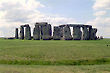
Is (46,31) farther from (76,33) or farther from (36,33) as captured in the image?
(76,33)

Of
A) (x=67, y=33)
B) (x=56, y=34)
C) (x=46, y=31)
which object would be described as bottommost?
(x=56, y=34)

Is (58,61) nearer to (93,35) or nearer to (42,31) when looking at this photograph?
(42,31)

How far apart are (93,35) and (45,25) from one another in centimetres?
1787

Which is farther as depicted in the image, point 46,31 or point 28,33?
point 28,33

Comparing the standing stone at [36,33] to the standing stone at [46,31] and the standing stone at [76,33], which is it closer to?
the standing stone at [46,31]

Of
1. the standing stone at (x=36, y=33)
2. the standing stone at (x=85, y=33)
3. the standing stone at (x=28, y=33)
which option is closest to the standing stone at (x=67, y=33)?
the standing stone at (x=85, y=33)

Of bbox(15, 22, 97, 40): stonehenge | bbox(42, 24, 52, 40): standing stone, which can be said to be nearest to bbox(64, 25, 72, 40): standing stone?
bbox(15, 22, 97, 40): stonehenge

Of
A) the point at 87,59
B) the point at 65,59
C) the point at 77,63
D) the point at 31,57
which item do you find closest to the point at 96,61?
the point at 87,59

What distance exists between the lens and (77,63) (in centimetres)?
1675

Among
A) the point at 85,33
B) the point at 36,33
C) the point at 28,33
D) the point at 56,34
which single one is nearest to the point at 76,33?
the point at 85,33

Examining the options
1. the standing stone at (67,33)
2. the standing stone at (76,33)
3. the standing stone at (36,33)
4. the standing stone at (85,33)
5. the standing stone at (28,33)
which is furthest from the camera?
the standing stone at (85,33)

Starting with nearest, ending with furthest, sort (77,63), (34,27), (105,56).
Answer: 1. (77,63)
2. (105,56)
3. (34,27)

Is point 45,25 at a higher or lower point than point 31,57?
higher

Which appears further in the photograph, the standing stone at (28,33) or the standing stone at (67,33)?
the standing stone at (28,33)
